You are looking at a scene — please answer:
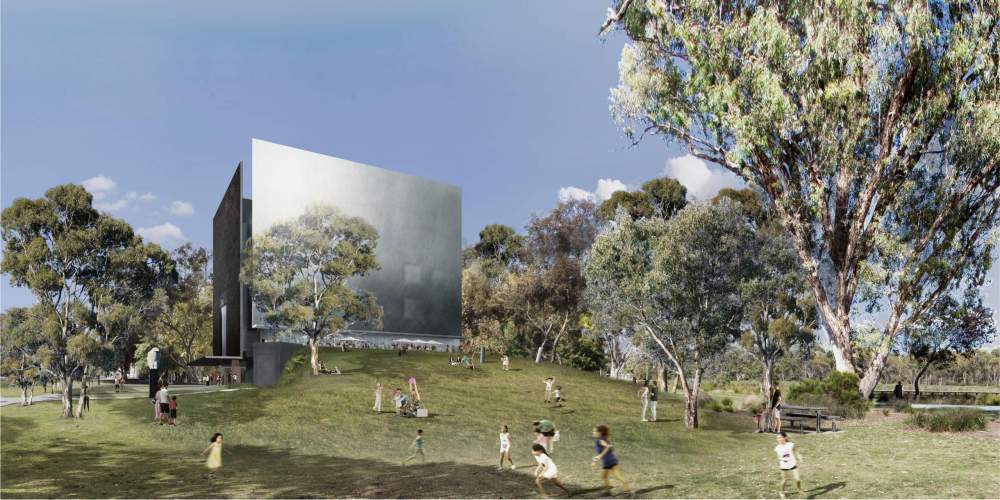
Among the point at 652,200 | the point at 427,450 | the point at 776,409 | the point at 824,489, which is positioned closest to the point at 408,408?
the point at 427,450

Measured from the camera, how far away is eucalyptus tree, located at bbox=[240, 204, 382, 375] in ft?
147

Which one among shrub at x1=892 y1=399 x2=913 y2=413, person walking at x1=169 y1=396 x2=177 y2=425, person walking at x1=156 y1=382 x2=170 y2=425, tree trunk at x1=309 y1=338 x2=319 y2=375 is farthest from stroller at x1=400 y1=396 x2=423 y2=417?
shrub at x1=892 y1=399 x2=913 y2=413

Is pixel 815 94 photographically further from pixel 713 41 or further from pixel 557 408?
pixel 557 408

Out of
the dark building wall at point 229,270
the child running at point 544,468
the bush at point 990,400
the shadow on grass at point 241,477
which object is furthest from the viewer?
the dark building wall at point 229,270

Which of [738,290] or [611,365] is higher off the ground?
[738,290]

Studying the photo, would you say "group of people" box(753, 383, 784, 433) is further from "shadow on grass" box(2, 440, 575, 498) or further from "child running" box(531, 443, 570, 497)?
"child running" box(531, 443, 570, 497)

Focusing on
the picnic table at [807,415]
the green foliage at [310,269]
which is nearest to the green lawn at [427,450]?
the picnic table at [807,415]

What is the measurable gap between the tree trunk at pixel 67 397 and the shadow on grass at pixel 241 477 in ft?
27.1

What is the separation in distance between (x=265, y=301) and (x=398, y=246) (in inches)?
571

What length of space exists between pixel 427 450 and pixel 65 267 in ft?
70.1

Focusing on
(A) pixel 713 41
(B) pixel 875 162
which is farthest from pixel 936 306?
(A) pixel 713 41

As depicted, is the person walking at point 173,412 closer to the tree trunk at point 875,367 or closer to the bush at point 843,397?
the bush at point 843,397

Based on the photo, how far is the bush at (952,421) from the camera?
27969 mm

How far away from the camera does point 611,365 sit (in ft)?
217
